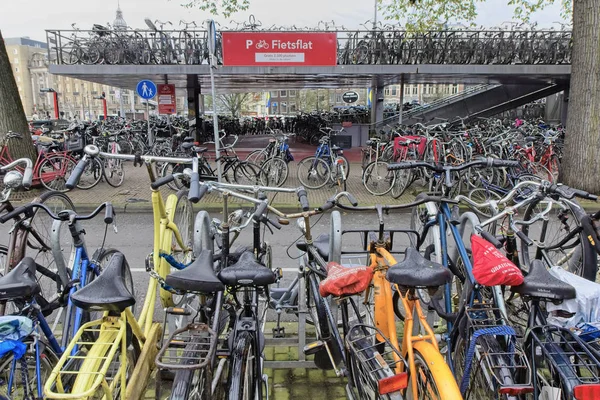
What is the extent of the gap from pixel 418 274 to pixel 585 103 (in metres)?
7.76

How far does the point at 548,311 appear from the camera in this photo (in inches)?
83.4

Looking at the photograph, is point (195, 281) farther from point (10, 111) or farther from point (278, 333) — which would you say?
point (10, 111)

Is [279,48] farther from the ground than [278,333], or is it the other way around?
[279,48]

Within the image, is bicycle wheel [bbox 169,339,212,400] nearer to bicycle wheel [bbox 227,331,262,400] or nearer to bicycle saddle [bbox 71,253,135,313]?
bicycle wheel [bbox 227,331,262,400]

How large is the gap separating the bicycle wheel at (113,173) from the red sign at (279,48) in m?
4.15

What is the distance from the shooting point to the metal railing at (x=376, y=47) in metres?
13.2

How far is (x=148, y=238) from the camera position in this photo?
6.56 metres

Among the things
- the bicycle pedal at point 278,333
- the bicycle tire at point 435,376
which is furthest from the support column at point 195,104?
the bicycle tire at point 435,376

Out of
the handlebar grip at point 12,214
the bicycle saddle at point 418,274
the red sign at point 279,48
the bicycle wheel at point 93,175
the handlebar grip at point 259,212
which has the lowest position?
the bicycle wheel at point 93,175

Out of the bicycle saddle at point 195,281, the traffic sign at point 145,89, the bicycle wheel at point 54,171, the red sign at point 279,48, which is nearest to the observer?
the bicycle saddle at point 195,281

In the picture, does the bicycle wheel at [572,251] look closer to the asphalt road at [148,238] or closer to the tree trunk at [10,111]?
the asphalt road at [148,238]

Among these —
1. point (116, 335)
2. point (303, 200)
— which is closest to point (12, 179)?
point (116, 335)

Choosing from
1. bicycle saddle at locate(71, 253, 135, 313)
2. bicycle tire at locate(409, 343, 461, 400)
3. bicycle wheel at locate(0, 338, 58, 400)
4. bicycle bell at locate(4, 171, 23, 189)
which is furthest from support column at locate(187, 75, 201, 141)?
bicycle tire at locate(409, 343, 461, 400)

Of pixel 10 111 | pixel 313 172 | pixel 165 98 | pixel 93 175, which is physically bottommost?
pixel 93 175
